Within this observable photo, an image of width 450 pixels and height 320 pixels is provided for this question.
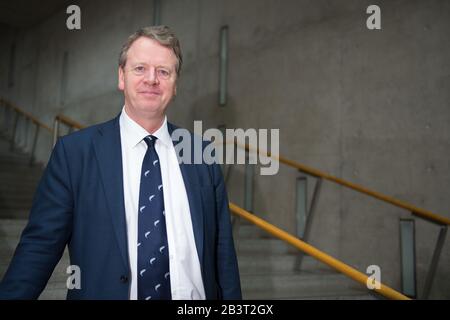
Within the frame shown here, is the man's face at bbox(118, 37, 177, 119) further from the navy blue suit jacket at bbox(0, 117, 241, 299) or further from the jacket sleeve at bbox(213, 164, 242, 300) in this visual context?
the jacket sleeve at bbox(213, 164, 242, 300)

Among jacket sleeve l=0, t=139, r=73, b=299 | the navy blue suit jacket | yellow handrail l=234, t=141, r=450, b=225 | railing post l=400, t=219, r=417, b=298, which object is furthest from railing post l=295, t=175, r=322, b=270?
jacket sleeve l=0, t=139, r=73, b=299

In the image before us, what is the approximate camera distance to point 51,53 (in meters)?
9.20

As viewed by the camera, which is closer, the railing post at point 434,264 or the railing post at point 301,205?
the railing post at point 434,264

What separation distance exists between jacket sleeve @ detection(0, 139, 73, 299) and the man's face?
263 millimetres

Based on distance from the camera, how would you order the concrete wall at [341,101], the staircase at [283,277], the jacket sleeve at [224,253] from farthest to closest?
the concrete wall at [341,101] < the staircase at [283,277] < the jacket sleeve at [224,253]

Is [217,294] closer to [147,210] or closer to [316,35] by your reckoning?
[147,210]

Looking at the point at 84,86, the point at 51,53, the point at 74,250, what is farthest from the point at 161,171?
the point at 51,53

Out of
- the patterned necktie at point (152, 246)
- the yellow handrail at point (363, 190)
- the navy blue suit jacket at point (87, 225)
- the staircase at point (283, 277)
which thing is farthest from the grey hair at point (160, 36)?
the yellow handrail at point (363, 190)

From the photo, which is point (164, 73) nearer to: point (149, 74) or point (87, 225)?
point (149, 74)

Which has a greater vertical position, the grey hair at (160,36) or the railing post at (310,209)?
the grey hair at (160,36)

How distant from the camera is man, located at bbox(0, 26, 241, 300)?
1181 mm

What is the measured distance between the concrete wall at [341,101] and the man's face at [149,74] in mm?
2852

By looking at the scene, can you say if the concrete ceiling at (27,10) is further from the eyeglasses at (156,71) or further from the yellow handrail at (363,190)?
the eyeglasses at (156,71)

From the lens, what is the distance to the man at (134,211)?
1.18 metres
